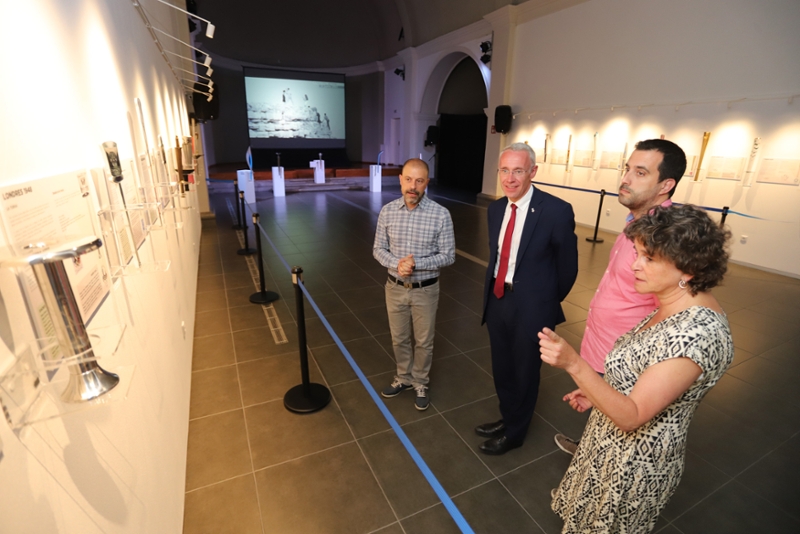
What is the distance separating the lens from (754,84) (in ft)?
24.0

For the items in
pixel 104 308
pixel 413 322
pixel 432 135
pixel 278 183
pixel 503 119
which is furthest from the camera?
pixel 432 135

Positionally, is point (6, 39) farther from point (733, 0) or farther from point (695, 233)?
point (733, 0)

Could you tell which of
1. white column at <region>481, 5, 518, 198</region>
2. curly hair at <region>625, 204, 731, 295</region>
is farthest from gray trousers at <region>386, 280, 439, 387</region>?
white column at <region>481, 5, 518, 198</region>

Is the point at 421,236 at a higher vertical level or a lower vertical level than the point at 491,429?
higher

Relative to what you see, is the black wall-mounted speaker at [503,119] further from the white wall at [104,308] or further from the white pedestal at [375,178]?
A: the white wall at [104,308]

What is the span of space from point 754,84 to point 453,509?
946 cm

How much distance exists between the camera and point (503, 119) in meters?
12.8

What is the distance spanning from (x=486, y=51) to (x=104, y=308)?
48.2ft

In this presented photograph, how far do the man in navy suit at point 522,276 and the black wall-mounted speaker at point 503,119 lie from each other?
Answer: 1108 cm

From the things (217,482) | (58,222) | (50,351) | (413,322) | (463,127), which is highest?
(463,127)

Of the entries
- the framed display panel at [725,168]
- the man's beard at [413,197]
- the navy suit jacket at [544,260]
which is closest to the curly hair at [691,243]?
the navy suit jacket at [544,260]


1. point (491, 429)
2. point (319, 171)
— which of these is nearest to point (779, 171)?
point (491, 429)

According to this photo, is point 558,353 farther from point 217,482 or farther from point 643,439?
point 217,482

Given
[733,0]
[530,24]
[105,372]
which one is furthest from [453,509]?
[530,24]
